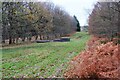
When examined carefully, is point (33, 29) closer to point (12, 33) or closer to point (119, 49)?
point (12, 33)

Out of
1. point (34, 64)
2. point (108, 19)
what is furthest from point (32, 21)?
point (34, 64)

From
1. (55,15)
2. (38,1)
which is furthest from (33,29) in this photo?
(55,15)

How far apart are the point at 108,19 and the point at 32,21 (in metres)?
6.88

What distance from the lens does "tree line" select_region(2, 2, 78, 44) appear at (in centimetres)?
1235

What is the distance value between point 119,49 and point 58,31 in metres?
15.9

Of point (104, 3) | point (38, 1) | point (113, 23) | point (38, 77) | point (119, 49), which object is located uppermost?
point (38, 1)

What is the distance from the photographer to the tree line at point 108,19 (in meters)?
8.88

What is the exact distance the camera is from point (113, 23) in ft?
30.6

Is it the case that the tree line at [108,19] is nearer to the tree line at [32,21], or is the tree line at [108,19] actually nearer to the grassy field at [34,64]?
the grassy field at [34,64]

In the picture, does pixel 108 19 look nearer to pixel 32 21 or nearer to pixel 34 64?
pixel 34 64

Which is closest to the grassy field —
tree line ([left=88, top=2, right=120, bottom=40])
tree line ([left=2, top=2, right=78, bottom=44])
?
tree line ([left=88, top=2, right=120, bottom=40])

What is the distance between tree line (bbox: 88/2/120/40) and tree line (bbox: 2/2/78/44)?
480 cm

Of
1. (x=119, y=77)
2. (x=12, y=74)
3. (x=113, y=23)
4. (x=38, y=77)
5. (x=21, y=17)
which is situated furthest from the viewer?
(x=21, y=17)

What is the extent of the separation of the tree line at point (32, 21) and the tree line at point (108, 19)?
189 inches
